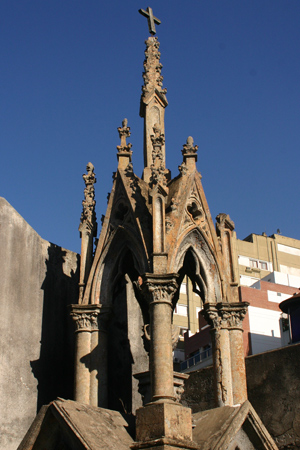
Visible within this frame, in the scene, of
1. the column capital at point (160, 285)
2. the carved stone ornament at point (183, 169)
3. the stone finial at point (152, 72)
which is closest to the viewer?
the column capital at point (160, 285)

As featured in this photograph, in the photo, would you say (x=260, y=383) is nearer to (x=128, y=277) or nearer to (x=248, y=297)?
(x=128, y=277)

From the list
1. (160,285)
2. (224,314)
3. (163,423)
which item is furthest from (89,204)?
(163,423)

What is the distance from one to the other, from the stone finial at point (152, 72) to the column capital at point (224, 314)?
195 inches

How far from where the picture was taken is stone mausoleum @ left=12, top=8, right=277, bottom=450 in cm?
1142

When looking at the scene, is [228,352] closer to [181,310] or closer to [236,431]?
[236,431]

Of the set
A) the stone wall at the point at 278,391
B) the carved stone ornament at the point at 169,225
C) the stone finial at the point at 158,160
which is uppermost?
the stone finial at the point at 158,160

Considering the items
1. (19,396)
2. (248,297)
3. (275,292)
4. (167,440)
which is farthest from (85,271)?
(275,292)

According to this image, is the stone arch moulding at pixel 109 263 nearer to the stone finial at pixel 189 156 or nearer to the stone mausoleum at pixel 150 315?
the stone mausoleum at pixel 150 315

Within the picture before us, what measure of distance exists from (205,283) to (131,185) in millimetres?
2456

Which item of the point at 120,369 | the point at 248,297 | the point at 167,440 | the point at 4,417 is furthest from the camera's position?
the point at 248,297

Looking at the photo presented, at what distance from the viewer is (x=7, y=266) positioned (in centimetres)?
1461

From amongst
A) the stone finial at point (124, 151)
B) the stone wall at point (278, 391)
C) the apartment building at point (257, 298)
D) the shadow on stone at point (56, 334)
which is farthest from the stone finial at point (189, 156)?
the apartment building at point (257, 298)

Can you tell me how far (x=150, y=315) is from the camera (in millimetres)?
12727

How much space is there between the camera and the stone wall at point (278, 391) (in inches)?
616
